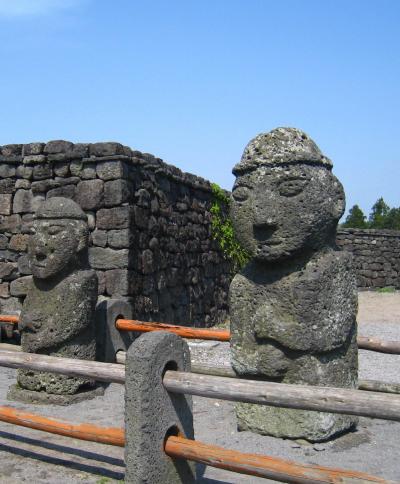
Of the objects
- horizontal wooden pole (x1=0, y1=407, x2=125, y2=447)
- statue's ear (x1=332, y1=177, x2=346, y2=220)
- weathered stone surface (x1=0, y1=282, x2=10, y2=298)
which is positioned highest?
statue's ear (x1=332, y1=177, x2=346, y2=220)

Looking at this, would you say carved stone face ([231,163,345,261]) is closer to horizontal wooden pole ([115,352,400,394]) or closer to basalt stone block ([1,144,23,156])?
horizontal wooden pole ([115,352,400,394])

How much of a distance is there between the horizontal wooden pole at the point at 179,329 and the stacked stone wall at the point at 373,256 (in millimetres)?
14962

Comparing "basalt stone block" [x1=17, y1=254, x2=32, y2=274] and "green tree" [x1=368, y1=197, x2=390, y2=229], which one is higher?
"green tree" [x1=368, y1=197, x2=390, y2=229]

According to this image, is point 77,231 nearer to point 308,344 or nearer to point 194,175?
point 308,344

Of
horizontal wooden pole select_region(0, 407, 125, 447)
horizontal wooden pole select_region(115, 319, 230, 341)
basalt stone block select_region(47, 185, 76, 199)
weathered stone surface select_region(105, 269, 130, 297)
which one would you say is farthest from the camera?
basalt stone block select_region(47, 185, 76, 199)

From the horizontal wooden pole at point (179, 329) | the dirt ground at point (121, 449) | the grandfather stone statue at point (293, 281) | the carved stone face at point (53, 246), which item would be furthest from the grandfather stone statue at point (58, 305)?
the grandfather stone statue at point (293, 281)

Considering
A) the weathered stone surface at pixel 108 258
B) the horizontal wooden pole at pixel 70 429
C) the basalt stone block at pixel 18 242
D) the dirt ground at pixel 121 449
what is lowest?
the dirt ground at pixel 121 449

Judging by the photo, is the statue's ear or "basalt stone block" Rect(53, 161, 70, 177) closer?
the statue's ear

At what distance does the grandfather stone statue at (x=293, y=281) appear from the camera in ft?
12.4

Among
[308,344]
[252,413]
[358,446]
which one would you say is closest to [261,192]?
[308,344]

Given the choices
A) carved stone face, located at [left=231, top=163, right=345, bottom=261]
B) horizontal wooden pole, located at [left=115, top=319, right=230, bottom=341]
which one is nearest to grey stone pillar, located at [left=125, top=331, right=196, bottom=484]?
carved stone face, located at [left=231, top=163, right=345, bottom=261]

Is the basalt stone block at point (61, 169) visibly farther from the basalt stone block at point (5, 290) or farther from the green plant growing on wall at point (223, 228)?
the green plant growing on wall at point (223, 228)

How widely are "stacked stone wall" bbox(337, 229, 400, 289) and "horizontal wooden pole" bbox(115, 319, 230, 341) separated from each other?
14962 mm

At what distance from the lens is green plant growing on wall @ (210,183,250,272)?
1106cm
